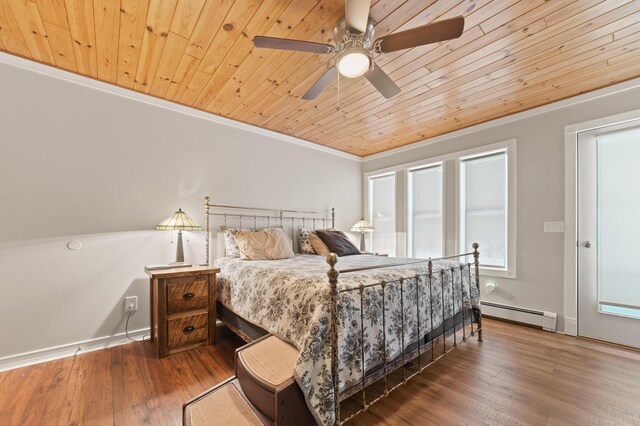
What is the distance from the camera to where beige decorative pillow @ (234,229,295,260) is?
2833mm

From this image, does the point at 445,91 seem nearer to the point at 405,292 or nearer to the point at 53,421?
the point at 405,292

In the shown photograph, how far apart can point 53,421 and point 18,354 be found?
1060mm

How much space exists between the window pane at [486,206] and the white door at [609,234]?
0.71m

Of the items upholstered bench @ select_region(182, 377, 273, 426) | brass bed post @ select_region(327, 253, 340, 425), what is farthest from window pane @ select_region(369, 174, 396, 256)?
upholstered bench @ select_region(182, 377, 273, 426)

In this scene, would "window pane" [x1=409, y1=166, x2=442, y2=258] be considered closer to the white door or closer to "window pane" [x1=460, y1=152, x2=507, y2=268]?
"window pane" [x1=460, y1=152, x2=507, y2=268]

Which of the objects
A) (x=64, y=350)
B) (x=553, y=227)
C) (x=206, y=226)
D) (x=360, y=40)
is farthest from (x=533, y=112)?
(x=64, y=350)

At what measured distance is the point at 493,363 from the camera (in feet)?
7.11

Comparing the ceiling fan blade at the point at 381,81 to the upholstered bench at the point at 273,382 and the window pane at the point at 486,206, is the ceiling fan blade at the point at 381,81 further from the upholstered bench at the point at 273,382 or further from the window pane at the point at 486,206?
the window pane at the point at 486,206

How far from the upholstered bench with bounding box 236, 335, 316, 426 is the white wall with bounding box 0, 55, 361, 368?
1768mm

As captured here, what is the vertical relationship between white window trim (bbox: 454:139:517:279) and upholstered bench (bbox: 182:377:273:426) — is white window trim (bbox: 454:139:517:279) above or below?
above

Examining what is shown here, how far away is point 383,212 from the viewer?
4.74 m

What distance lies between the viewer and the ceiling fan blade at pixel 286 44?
153cm

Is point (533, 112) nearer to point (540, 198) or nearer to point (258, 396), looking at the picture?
point (540, 198)

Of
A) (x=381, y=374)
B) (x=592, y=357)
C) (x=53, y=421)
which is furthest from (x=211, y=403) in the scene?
(x=592, y=357)
